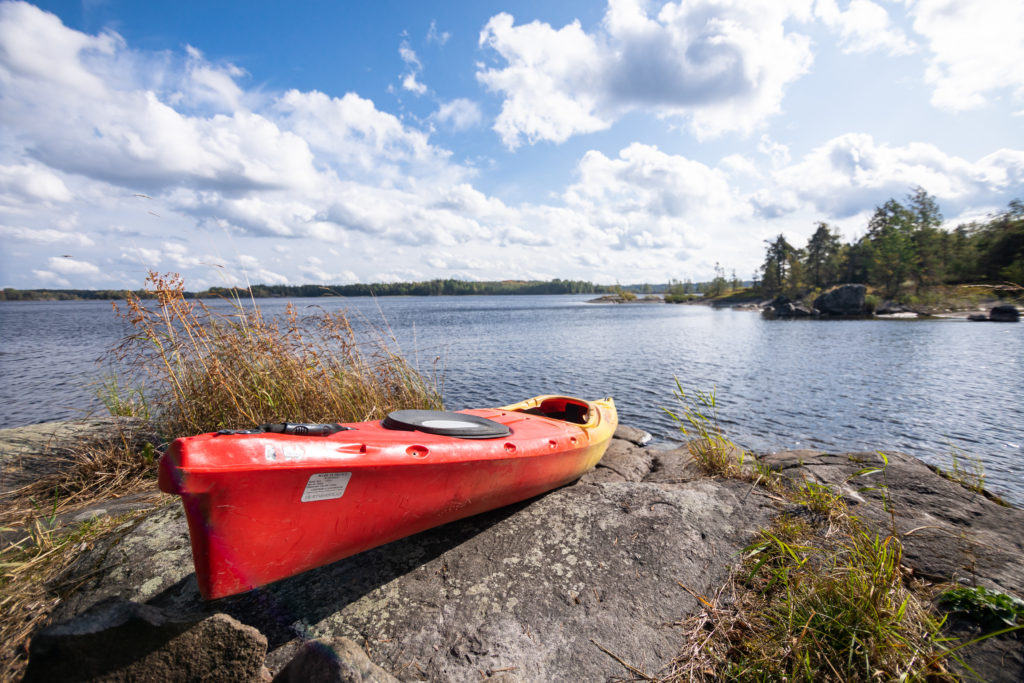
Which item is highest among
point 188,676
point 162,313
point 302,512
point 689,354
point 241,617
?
point 162,313

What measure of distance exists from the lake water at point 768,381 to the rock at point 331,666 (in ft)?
18.3

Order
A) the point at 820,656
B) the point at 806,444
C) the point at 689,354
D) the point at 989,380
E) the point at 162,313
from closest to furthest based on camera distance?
the point at 820,656 < the point at 162,313 < the point at 806,444 < the point at 989,380 < the point at 689,354

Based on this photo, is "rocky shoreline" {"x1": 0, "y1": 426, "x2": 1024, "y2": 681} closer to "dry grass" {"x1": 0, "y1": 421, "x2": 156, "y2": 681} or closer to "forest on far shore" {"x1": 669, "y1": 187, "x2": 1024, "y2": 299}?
"dry grass" {"x1": 0, "y1": 421, "x2": 156, "y2": 681}

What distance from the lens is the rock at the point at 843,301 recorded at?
41.9 m

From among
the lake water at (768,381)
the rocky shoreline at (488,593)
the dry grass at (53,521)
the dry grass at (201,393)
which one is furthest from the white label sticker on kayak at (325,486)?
the lake water at (768,381)

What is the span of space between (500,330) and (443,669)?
2836cm

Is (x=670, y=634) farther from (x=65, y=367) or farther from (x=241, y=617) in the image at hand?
(x=65, y=367)

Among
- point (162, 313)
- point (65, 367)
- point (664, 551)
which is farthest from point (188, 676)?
point (65, 367)

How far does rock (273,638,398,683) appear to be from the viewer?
187cm

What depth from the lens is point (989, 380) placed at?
13.0 m

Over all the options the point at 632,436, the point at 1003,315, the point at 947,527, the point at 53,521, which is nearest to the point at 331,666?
the point at 53,521

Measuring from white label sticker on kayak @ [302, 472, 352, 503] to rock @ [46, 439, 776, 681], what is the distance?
70 centimetres

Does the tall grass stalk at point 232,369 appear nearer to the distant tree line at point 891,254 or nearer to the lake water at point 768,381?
the lake water at point 768,381

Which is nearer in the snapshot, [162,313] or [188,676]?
[188,676]
